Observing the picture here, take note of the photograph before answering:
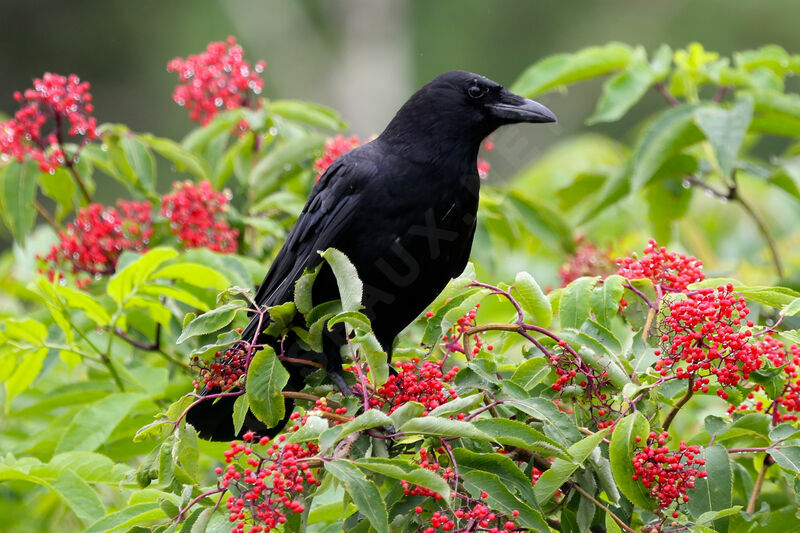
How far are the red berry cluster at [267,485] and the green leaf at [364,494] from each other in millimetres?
81

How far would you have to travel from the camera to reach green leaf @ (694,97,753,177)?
3014mm

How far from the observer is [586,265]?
3.31 m

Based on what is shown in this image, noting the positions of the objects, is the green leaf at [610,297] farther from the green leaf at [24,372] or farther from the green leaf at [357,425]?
the green leaf at [24,372]

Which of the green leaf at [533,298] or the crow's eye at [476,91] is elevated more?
the crow's eye at [476,91]

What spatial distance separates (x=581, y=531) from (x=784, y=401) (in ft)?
1.68

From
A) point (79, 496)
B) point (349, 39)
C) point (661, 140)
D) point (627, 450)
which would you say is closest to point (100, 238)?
point (79, 496)

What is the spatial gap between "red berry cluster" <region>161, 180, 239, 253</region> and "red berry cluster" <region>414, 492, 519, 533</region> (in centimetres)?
162

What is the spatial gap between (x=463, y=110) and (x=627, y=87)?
749 millimetres

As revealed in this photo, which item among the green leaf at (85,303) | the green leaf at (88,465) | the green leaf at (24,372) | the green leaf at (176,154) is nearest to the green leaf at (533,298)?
the green leaf at (88,465)

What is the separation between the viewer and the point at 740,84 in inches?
134

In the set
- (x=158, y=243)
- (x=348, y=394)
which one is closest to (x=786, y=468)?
(x=348, y=394)

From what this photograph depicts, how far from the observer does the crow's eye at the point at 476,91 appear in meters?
3.02

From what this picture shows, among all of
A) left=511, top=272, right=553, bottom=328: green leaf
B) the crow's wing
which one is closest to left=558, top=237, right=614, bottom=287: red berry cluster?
the crow's wing

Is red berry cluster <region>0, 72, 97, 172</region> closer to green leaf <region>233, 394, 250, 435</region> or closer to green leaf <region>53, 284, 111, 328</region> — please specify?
green leaf <region>53, 284, 111, 328</region>
